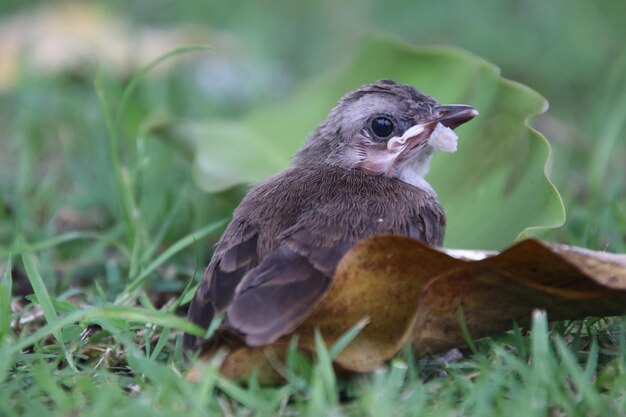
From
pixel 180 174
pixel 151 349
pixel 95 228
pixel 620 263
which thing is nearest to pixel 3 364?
pixel 151 349

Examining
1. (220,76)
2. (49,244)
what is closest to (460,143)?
(49,244)

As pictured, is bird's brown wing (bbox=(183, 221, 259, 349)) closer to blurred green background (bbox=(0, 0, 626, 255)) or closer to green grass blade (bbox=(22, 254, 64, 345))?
green grass blade (bbox=(22, 254, 64, 345))

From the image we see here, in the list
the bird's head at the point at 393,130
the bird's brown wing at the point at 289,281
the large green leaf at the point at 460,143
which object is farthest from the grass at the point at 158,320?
the bird's head at the point at 393,130

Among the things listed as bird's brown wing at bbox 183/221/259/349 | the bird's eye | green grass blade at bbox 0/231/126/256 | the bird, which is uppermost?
the bird's eye

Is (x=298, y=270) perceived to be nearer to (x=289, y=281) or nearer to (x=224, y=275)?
(x=289, y=281)

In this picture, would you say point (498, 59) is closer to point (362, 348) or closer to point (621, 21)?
point (621, 21)

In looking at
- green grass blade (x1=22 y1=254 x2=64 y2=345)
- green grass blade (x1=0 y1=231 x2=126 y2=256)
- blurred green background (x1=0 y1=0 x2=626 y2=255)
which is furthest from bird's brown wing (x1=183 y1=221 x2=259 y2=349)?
blurred green background (x1=0 y1=0 x2=626 y2=255)
